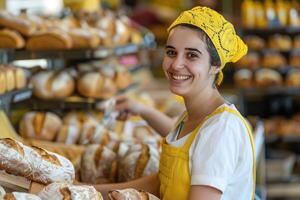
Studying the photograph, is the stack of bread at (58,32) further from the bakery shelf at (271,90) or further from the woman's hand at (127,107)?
the bakery shelf at (271,90)

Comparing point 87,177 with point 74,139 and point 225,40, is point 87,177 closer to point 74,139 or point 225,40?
point 74,139

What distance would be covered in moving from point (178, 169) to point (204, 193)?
0.16 metres

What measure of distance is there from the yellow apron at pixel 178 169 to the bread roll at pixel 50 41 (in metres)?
1.76

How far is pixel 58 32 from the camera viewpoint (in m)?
3.86

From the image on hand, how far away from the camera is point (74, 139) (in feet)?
11.6

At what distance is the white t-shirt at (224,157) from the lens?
1.97 meters

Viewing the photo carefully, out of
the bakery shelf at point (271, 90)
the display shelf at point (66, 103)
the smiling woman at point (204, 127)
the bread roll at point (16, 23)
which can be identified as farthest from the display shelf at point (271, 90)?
the smiling woman at point (204, 127)

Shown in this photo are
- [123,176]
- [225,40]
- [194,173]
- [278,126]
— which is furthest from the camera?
[278,126]

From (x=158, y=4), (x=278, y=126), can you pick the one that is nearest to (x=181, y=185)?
(x=278, y=126)

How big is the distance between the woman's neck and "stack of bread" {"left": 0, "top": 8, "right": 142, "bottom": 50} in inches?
65.5

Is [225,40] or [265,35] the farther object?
[265,35]

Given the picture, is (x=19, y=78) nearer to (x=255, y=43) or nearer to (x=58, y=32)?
(x=58, y=32)

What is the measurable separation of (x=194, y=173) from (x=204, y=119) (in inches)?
8.8

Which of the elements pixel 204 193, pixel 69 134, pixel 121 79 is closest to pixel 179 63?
pixel 204 193
